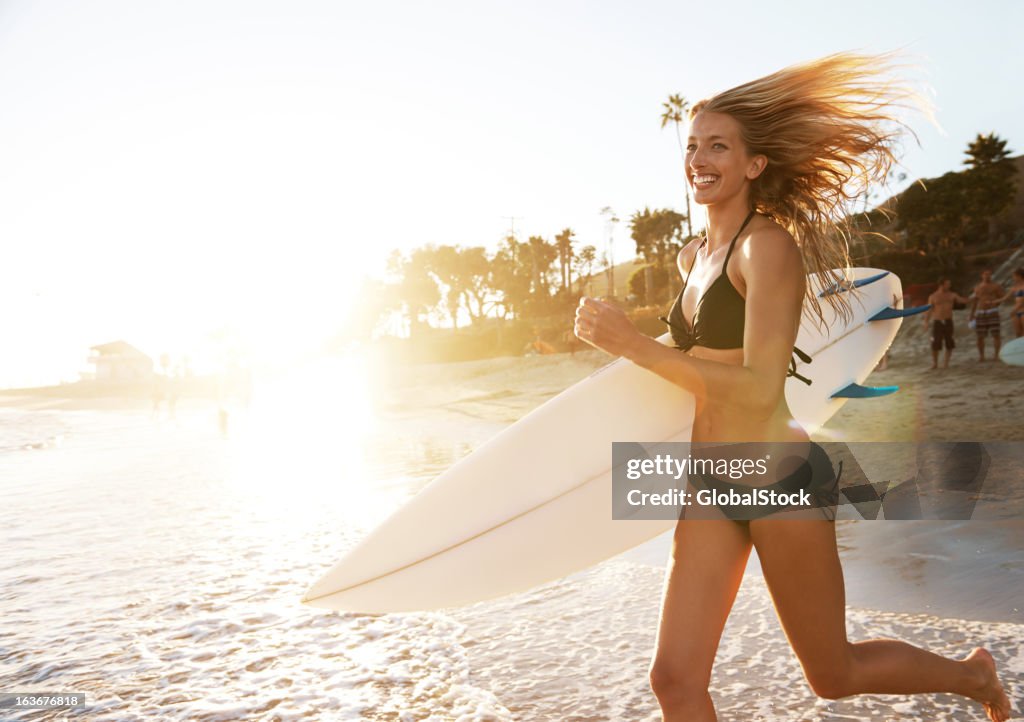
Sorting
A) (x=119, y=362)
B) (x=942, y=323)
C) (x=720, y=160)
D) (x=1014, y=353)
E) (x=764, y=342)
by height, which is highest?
(x=720, y=160)

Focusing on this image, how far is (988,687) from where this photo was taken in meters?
1.98

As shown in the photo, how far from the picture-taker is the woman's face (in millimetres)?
1936

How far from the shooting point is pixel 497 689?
9.33ft

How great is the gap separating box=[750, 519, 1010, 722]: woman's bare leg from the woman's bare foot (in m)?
0.22

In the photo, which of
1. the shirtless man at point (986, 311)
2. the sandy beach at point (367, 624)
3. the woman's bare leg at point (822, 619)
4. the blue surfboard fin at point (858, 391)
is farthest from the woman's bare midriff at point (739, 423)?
the shirtless man at point (986, 311)

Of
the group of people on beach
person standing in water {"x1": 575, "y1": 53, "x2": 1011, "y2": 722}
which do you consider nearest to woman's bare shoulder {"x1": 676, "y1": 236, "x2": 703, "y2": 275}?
person standing in water {"x1": 575, "y1": 53, "x2": 1011, "y2": 722}

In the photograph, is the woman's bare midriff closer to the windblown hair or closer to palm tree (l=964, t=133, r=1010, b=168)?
the windblown hair

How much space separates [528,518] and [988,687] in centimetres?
148

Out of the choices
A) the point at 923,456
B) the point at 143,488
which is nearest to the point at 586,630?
the point at 923,456

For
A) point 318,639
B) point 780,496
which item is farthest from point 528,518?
point 318,639

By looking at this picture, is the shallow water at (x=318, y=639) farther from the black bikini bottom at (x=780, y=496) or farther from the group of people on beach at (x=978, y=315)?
the group of people on beach at (x=978, y=315)

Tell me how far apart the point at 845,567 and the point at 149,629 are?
12.8ft

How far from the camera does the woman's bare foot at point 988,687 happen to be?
1966mm

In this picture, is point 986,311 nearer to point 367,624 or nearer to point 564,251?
point 367,624
